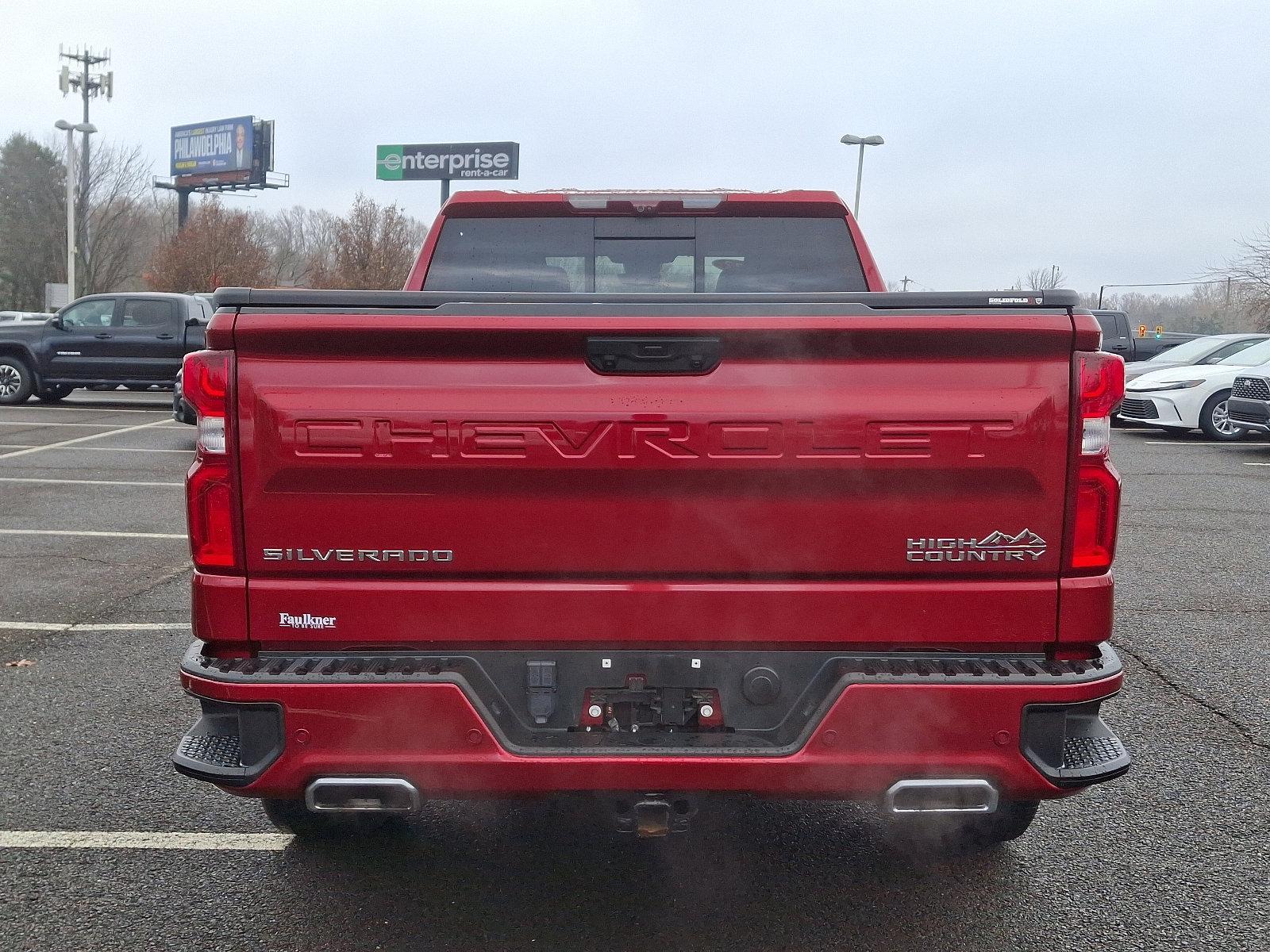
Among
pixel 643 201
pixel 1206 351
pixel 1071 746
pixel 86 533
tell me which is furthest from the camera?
pixel 1206 351

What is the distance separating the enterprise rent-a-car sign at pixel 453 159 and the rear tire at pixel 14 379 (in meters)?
42.8

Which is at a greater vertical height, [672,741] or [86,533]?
[672,741]

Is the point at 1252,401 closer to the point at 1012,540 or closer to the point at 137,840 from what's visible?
the point at 1012,540

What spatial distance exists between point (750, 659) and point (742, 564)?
0.77 ft

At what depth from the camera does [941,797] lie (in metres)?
2.68

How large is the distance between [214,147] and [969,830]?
6932 cm

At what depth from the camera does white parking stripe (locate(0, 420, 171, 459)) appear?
13413 mm

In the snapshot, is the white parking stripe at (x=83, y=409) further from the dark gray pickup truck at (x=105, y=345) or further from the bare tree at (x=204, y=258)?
the bare tree at (x=204, y=258)

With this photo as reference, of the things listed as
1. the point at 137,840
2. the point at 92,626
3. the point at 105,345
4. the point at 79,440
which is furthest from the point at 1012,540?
the point at 105,345

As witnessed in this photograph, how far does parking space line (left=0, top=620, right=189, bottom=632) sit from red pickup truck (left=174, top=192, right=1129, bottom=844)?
3.70 metres

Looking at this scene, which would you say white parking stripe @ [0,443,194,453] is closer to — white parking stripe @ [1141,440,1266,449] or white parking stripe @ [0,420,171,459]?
white parking stripe @ [0,420,171,459]

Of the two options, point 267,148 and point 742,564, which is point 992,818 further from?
point 267,148

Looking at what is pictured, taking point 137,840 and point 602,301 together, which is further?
point 137,840

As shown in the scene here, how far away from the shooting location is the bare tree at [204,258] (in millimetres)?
43688
